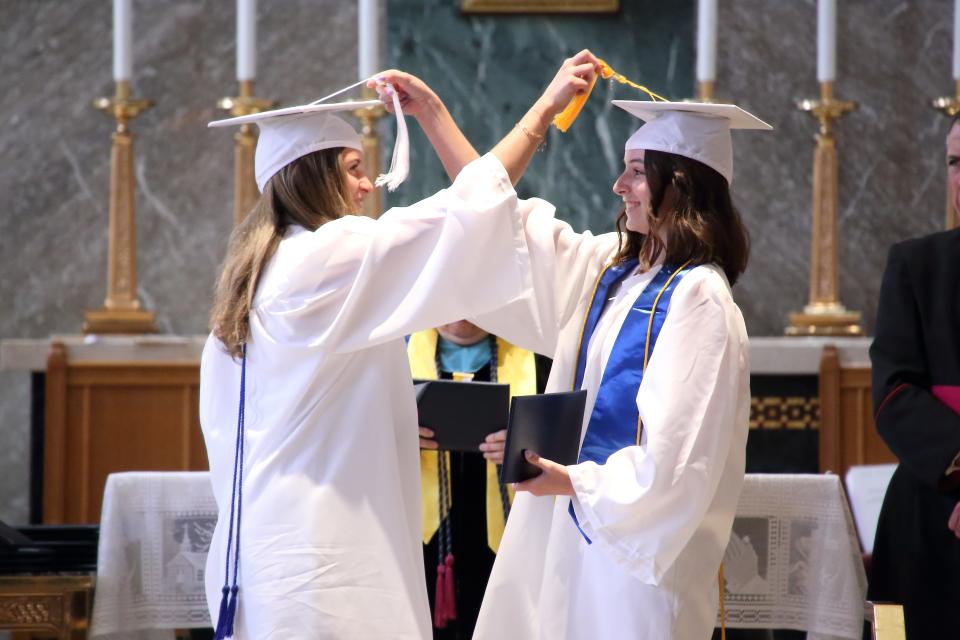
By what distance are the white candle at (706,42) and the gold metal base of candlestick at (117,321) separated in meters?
2.45

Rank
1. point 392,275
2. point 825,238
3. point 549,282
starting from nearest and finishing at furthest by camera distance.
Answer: point 392,275 < point 549,282 < point 825,238

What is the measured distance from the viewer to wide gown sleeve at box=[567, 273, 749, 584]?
2.83 m

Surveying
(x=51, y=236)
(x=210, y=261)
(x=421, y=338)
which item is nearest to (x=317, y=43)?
(x=210, y=261)

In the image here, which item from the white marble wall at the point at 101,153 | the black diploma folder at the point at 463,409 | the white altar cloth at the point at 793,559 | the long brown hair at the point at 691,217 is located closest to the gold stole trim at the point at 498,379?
the black diploma folder at the point at 463,409

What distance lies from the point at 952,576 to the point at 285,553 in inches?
63.3

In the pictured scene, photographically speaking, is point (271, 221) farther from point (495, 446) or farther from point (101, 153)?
point (101, 153)

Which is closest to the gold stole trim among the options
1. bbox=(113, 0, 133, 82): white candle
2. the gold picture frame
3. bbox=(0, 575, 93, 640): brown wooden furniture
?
bbox=(0, 575, 93, 640): brown wooden furniture

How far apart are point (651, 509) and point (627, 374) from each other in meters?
0.33

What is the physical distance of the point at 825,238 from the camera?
554cm

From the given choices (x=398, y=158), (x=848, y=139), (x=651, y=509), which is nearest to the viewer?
(x=651, y=509)

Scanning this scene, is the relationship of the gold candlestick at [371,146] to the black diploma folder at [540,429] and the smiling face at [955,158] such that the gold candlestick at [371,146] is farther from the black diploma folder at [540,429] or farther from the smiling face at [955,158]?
the black diploma folder at [540,429]

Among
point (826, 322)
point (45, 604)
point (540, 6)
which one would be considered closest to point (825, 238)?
point (826, 322)

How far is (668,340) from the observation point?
291 cm

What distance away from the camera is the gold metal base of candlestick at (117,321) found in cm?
541
